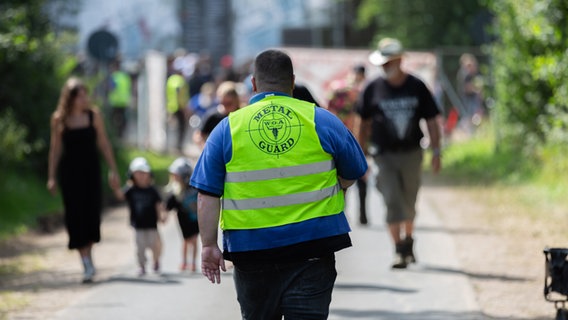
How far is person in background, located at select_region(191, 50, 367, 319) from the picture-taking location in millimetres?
6367

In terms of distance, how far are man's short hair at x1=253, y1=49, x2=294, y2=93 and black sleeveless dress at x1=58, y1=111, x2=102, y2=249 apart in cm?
578

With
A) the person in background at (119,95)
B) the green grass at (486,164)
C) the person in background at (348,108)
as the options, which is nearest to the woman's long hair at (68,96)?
the person in background at (348,108)

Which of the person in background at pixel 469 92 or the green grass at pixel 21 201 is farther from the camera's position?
the person in background at pixel 469 92

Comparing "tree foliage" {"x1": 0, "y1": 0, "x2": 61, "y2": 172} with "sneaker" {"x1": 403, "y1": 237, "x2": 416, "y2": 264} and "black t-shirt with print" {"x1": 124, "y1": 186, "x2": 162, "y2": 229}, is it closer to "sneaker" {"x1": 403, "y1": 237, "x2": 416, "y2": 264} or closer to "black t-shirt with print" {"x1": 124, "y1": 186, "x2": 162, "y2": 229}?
"black t-shirt with print" {"x1": 124, "y1": 186, "x2": 162, "y2": 229}

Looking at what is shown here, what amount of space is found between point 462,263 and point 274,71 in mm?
6664

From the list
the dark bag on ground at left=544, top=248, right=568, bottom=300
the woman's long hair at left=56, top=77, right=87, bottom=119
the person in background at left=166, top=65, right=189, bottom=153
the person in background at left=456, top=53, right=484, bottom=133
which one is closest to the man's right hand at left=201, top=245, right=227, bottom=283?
the dark bag on ground at left=544, top=248, right=568, bottom=300

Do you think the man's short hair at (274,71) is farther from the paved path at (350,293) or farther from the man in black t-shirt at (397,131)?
the man in black t-shirt at (397,131)

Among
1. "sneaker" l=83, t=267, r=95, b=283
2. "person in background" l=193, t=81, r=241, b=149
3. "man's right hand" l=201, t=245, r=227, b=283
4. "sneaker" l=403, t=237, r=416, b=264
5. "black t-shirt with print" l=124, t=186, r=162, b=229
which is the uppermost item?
"person in background" l=193, t=81, r=241, b=149

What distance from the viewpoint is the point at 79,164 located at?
12258 millimetres

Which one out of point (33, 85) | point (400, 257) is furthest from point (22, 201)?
point (400, 257)

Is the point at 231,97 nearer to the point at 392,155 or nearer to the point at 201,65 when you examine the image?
the point at 392,155

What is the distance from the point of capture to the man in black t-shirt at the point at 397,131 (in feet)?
38.4

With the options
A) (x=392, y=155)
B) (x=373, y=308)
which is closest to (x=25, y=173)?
(x=392, y=155)

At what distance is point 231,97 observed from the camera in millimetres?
11133
